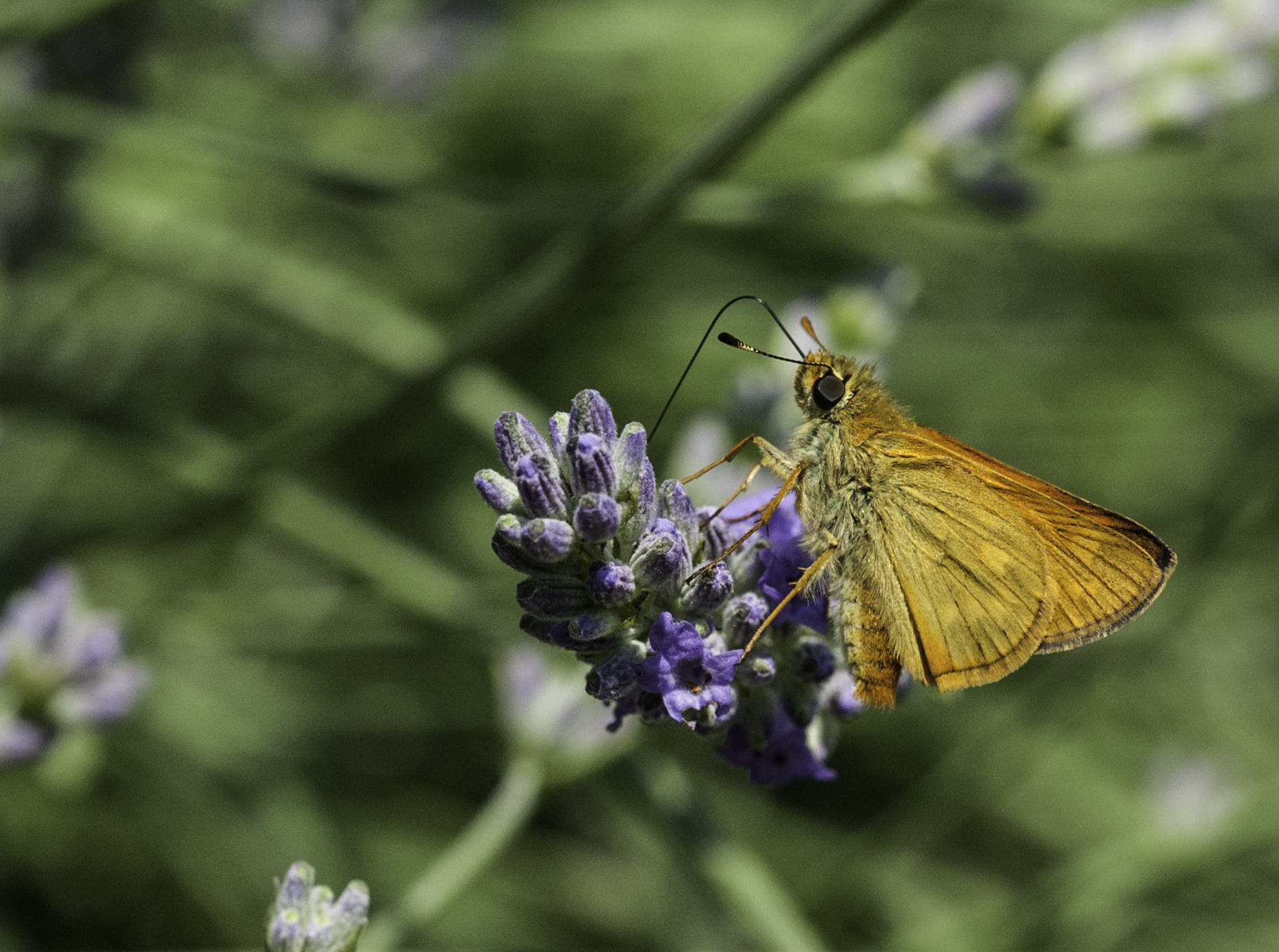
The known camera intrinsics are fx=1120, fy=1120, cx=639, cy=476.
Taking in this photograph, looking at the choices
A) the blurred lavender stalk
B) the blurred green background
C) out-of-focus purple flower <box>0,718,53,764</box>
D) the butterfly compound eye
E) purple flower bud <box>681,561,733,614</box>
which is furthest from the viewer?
the blurred green background

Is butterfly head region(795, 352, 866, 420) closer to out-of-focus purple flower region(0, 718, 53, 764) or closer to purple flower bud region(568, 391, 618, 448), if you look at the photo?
purple flower bud region(568, 391, 618, 448)

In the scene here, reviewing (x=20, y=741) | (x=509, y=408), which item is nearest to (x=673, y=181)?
(x=509, y=408)

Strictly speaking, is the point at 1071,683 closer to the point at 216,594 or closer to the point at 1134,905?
the point at 1134,905

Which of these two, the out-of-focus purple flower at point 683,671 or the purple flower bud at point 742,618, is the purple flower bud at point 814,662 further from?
the out-of-focus purple flower at point 683,671

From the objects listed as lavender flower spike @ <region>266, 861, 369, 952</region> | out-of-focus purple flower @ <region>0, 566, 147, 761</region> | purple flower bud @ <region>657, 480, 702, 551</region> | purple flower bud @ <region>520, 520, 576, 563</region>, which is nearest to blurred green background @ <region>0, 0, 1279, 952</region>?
out-of-focus purple flower @ <region>0, 566, 147, 761</region>

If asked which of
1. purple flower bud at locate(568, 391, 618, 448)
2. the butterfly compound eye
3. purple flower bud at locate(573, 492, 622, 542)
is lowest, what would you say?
purple flower bud at locate(573, 492, 622, 542)

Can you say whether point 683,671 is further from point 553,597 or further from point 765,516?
point 765,516
